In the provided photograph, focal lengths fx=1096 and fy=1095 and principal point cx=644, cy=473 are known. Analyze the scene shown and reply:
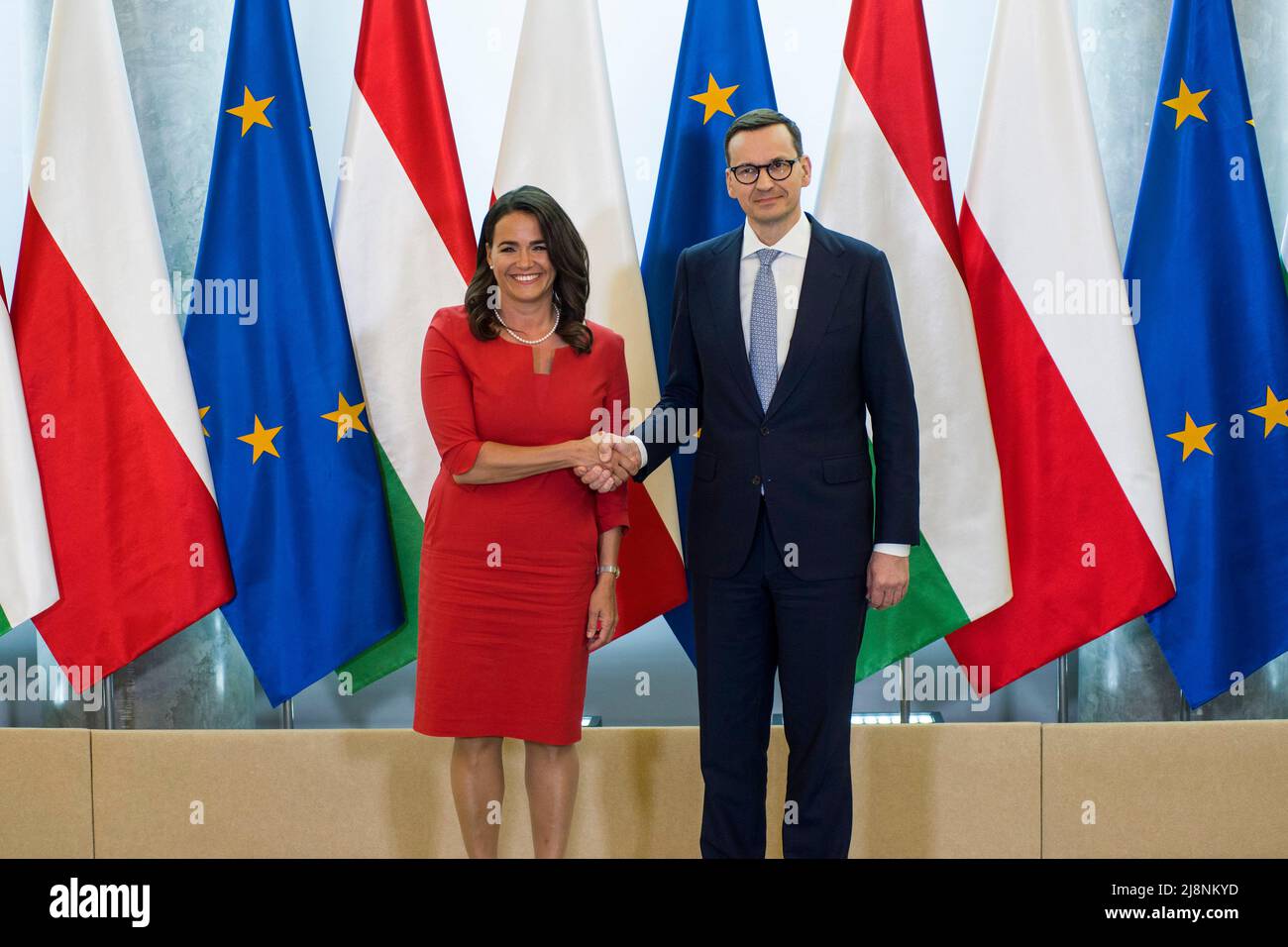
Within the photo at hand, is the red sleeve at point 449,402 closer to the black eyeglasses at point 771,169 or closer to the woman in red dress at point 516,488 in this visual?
the woman in red dress at point 516,488

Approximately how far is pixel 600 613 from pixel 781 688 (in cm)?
40

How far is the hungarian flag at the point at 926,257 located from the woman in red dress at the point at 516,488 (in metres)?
0.75

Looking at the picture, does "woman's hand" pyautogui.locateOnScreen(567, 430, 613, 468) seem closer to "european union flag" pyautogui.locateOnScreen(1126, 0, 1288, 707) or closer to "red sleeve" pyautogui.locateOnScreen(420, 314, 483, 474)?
"red sleeve" pyautogui.locateOnScreen(420, 314, 483, 474)

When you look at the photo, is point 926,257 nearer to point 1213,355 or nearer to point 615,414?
point 1213,355

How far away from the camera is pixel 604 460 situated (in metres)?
2.20

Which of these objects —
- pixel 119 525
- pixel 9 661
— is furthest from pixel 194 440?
pixel 9 661

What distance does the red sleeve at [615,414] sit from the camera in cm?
228

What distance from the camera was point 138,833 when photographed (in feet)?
9.11

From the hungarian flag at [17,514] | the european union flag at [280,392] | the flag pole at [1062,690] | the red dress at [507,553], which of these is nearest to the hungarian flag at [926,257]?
the flag pole at [1062,690]

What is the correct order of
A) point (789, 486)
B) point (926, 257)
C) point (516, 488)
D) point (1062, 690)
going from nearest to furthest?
point (789, 486), point (516, 488), point (926, 257), point (1062, 690)

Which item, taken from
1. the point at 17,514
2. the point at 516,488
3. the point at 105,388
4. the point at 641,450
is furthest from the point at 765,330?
the point at 17,514

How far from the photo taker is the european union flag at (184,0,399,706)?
8.58 ft

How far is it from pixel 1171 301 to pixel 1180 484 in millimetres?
434

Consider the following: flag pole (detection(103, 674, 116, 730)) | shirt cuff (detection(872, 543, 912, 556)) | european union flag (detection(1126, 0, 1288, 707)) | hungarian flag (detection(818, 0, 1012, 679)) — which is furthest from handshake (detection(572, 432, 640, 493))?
flag pole (detection(103, 674, 116, 730))
